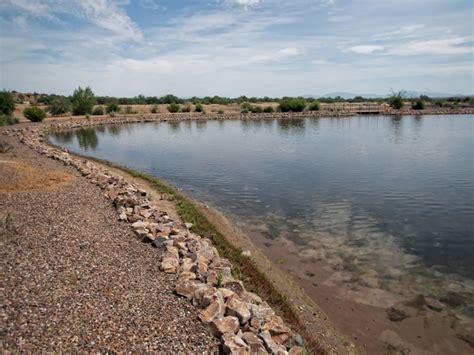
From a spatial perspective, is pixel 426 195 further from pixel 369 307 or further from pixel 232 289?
pixel 232 289

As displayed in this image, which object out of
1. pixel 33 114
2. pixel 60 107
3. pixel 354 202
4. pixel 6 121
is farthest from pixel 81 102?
pixel 354 202

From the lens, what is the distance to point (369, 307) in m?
8.54

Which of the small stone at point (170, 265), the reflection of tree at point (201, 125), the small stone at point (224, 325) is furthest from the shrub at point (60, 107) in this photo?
the small stone at point (224, 325)

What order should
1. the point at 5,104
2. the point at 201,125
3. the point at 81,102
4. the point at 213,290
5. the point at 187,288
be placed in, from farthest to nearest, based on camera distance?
the point at 81,102 < the point at 201,125 < the point at 5,104 < the point at 187,288 < the point at 213,290

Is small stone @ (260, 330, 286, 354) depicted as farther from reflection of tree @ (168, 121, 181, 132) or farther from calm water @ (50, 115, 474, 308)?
reflection of tree @ (168, 121, 181, 132)

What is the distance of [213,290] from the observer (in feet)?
22.4

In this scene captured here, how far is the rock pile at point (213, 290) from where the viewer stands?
19.2 feet

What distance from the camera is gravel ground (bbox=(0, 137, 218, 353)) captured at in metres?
5.30

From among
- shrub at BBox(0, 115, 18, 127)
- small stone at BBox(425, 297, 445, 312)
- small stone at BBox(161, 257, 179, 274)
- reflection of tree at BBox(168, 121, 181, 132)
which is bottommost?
small stone at BBox(425, 297, 445, 312)

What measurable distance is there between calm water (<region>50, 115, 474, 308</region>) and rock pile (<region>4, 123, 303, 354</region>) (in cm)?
422

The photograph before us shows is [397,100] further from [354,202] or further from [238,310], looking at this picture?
[238,310]

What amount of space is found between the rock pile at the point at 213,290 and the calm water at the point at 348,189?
422 cm

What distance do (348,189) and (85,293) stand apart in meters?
15.1

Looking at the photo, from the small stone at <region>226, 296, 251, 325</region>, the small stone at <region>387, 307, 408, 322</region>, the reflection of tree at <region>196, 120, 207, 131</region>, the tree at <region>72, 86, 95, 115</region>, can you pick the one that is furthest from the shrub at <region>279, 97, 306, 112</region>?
the small stone at <region>226, 296, 251, 325</region>
